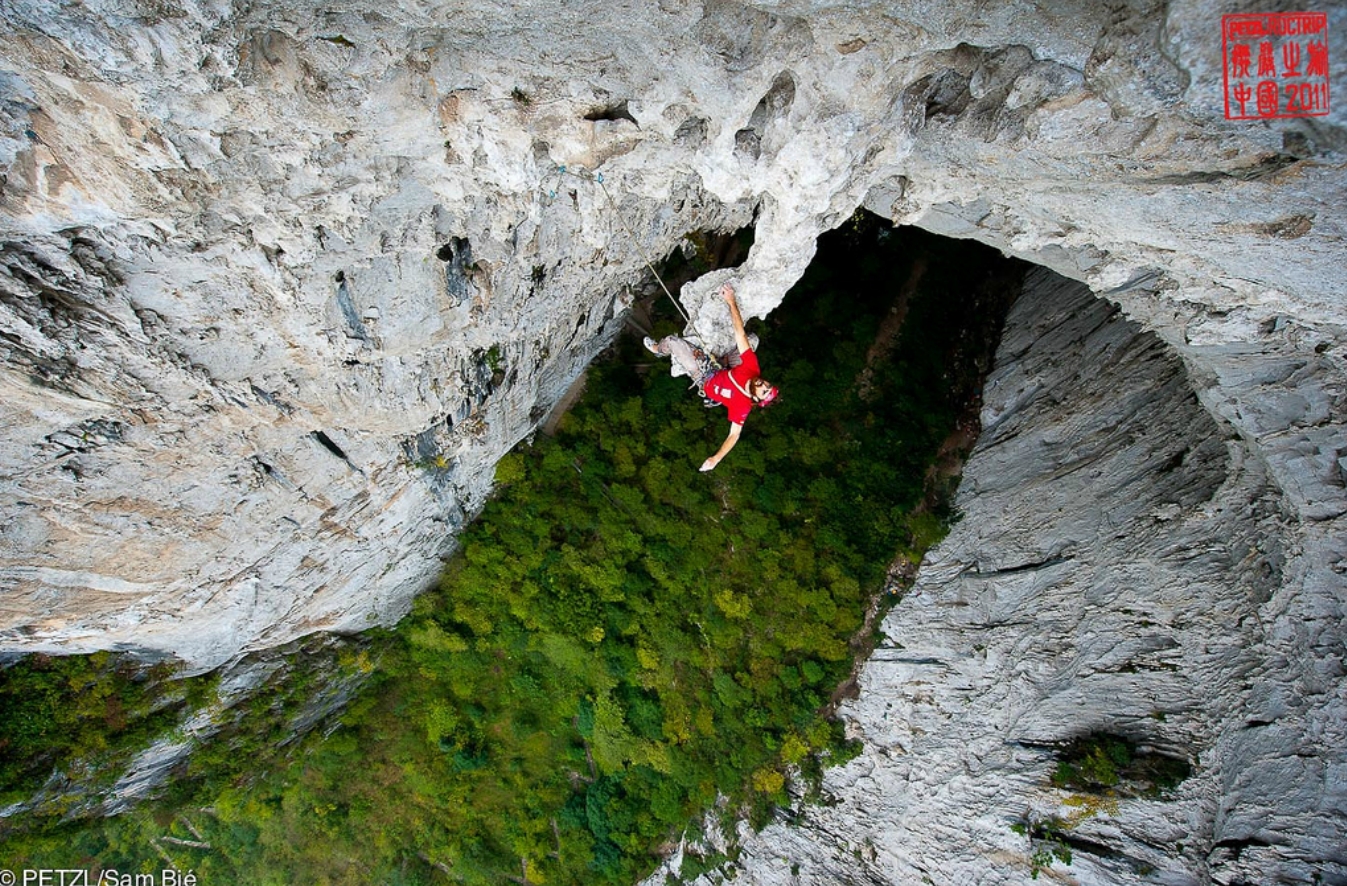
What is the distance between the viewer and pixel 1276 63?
2.53 meters

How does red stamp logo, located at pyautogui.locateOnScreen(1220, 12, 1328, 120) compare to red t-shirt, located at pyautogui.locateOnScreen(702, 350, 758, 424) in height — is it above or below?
below

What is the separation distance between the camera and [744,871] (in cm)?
1113

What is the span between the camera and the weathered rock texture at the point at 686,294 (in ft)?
12.1

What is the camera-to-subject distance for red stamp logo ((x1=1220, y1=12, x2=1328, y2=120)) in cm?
240

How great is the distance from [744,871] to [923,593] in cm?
539

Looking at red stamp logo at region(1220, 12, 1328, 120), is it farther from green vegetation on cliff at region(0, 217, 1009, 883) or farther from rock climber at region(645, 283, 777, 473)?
green vegetation on cliff at region(0, 217, 1009, 883)

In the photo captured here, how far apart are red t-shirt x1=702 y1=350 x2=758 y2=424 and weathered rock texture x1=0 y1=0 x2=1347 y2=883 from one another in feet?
2.66

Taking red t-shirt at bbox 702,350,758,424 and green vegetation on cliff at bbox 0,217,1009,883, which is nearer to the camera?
red t-shirt at bbox 702,350,758,424

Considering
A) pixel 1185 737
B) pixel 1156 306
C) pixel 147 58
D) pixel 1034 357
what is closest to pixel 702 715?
pixel 1185 737

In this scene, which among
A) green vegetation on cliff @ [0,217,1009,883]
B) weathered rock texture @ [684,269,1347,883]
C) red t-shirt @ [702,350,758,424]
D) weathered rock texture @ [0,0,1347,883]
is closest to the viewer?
weathered rock texture @ [0,0,1347,883]

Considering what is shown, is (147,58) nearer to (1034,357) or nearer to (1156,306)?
(1156,306)

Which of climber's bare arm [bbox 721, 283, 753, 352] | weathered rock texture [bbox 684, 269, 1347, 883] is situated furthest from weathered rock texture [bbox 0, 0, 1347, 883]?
climber's bare arm [bbox 721, 283, 753, 352]

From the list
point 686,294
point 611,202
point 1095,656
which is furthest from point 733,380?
point 1095,656

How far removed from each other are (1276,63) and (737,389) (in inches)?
158
